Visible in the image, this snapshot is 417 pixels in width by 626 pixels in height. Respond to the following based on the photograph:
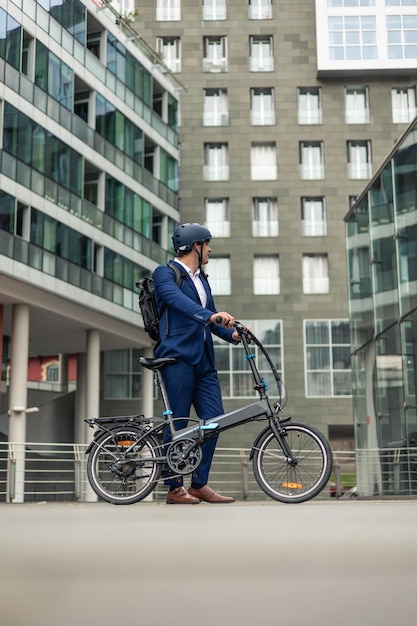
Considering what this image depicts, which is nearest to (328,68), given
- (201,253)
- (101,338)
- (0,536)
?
(101,338)

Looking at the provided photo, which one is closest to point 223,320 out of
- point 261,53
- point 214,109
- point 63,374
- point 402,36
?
point 214,109

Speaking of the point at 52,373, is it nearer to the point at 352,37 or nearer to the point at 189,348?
the point at 352,37

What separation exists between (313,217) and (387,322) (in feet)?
77.8

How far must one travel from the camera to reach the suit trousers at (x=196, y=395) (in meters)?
6.17

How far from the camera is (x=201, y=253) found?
6645mm

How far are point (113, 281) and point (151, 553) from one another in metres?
32.0

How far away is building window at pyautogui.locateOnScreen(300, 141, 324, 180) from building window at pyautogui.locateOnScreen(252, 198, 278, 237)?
1945 millimetres

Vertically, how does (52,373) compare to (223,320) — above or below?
above

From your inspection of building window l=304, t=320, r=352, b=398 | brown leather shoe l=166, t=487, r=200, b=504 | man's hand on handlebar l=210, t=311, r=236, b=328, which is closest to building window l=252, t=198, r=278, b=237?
building window l=304, t=320, r=352, b=398

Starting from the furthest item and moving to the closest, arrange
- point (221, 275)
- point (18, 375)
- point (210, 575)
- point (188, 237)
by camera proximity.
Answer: point (221, 275), point (18, 375), point (188, 237), point (210, 575)

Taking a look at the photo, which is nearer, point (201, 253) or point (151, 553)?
point (151, 553)

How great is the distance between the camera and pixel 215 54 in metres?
44.6

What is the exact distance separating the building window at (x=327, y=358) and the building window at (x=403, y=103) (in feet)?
32.7

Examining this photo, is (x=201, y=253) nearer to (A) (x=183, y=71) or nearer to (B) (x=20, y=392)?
(B) (x=20, y=392)
